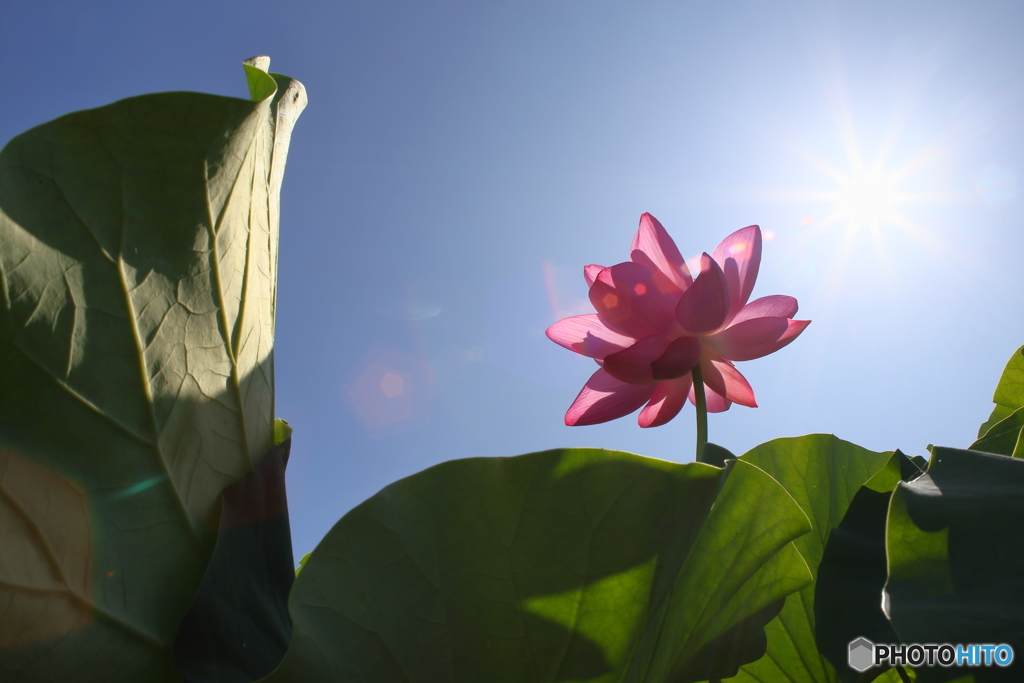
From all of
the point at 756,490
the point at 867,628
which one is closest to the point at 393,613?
the point at 756,490

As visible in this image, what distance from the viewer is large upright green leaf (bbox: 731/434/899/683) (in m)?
0.68

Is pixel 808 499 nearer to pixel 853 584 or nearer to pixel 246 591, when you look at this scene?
pixel 853 584

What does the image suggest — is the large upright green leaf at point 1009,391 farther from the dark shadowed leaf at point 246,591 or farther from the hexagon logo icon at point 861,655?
the dark shadowed leaf at point 246,591

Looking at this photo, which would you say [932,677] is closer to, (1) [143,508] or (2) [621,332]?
(2) [621,332]

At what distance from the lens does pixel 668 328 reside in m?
0.74

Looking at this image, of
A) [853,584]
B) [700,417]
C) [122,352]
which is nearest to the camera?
[122,352]

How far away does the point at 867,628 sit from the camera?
0.52 meters

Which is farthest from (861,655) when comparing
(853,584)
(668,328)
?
(668,328)

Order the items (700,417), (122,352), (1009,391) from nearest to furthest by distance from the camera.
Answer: (122,352)
(700,417)
(1009,391)

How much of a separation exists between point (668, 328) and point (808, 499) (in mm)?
317

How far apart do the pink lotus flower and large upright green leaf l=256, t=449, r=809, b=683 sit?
0.25m

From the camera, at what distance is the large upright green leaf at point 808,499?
677 mm

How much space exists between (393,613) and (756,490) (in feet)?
1.15

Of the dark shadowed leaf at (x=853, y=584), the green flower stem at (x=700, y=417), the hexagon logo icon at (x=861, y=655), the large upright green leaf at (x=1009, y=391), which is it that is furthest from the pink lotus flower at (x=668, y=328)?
the large upright green leaf at (x=1009, y=391)
